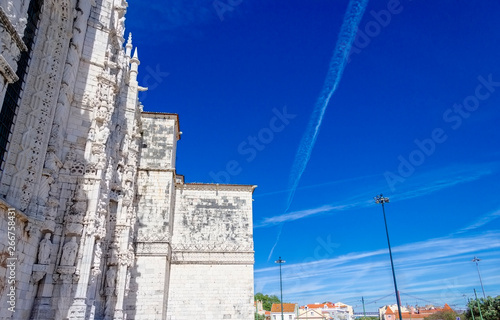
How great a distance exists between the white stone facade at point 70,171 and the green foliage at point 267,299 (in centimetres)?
7346

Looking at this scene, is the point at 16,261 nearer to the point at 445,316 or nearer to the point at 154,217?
the point at 154,217

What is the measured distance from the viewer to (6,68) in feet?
22.4

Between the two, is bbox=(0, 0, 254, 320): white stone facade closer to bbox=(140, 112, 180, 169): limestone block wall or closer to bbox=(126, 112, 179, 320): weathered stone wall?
bbox=(126, 112, 179, 320): weathered stone wall

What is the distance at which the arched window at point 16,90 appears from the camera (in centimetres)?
877

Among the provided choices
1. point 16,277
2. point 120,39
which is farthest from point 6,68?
point 120,39

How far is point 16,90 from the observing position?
948cm

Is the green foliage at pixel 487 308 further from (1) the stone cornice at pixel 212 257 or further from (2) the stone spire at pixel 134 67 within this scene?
(2) the stone spire at pixel 134 67

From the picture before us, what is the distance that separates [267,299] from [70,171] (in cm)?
8794

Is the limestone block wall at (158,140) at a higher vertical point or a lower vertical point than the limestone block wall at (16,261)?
higher

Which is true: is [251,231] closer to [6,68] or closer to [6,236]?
[6,236]

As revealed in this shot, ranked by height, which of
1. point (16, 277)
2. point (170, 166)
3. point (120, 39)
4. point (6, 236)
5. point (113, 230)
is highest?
point (120, 39)

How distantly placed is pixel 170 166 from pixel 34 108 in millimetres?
13381

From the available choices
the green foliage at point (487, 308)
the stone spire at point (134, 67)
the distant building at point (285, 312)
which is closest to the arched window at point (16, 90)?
the stone spire at point (134, 67)

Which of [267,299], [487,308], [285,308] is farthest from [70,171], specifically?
[267,299]
